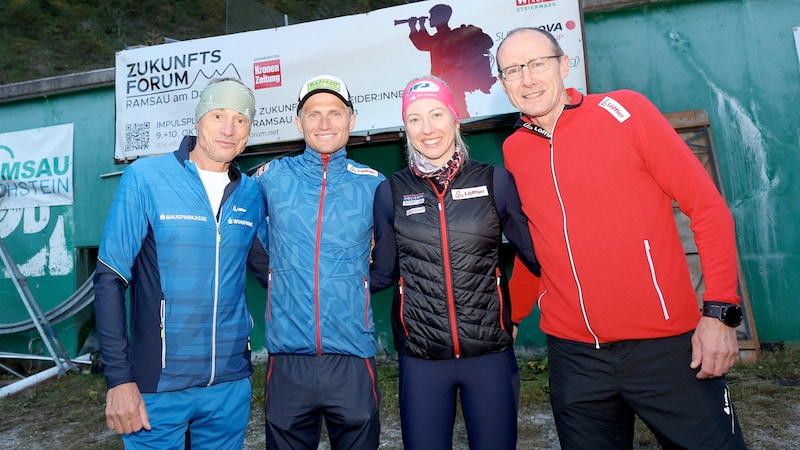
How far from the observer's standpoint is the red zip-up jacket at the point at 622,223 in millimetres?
2227

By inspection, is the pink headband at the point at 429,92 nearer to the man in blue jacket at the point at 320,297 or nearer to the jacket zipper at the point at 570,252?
the man in blue jacket at the point at 320,297

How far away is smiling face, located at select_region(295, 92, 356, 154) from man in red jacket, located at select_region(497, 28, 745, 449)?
3.15ft

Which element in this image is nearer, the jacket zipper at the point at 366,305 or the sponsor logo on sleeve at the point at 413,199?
the sponsor logo on sleeve at the point at 413,199

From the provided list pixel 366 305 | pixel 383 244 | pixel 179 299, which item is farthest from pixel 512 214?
pixel 179 299

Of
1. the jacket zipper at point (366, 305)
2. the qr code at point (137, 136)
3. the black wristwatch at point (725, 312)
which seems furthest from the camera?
the qr code at point (137, 136)

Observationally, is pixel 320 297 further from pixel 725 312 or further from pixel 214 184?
pixel 725 312

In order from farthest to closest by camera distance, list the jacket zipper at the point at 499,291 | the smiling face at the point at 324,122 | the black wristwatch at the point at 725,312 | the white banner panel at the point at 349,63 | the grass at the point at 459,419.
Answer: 1. the white banner panel at the point at 349,63
2. the grass at the point at 459,419
3. the smiling face at the point at 324,122
4. the jacket zipper at the point at 499,291
5. the black wristwatch at the point at 725,312

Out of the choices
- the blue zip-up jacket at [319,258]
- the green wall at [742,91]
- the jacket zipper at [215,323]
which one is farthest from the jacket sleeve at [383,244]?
the green wall at [742,91]

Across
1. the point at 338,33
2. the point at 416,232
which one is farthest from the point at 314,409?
the point at 338,33

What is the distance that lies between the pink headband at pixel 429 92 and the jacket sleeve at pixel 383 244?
458mm

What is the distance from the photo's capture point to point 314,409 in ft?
8.63

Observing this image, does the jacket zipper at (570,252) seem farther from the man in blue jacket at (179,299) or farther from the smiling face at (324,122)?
the man in blue jacket at (179,299)

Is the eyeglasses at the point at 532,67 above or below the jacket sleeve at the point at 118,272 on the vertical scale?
above

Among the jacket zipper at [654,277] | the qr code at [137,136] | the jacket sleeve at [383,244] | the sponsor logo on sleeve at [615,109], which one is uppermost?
the qr code at [137,136]
